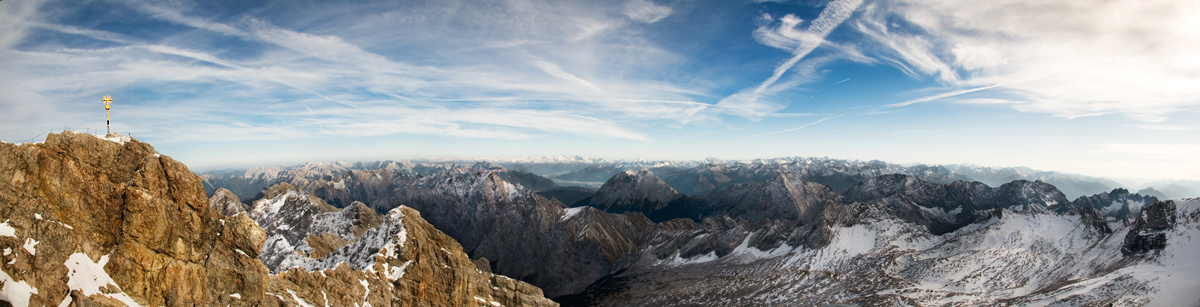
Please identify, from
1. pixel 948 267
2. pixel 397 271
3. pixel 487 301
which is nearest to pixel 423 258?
pixel 397 271

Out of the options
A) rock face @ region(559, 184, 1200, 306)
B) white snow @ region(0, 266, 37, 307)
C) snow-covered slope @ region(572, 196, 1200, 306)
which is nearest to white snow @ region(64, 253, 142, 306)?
white snow @ region(0, 266, 37, 307)

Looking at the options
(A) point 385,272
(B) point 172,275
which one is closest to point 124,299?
(B) point 172,275

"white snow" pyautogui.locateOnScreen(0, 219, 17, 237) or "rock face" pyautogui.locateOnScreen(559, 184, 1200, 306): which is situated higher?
"white snow" pyautogui.locateOnScreen(0, 219, 17, 237)

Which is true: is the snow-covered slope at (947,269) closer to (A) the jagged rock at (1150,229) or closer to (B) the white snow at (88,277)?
(A) the jagged rock at (1150,229)

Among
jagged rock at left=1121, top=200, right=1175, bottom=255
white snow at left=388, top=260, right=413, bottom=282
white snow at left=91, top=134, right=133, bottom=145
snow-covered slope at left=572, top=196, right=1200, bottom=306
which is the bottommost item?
snow-covered slope at left=572, top=196, right=1200, bottom=306

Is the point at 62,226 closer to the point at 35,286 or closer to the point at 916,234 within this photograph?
A: the point at 35,286

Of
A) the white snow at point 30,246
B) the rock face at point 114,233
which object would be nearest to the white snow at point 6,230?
the rock face at point 114,233

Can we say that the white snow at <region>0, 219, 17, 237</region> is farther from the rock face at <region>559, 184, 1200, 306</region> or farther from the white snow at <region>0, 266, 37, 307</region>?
the rock face at <region>559, 184, 1200, 306</region>
